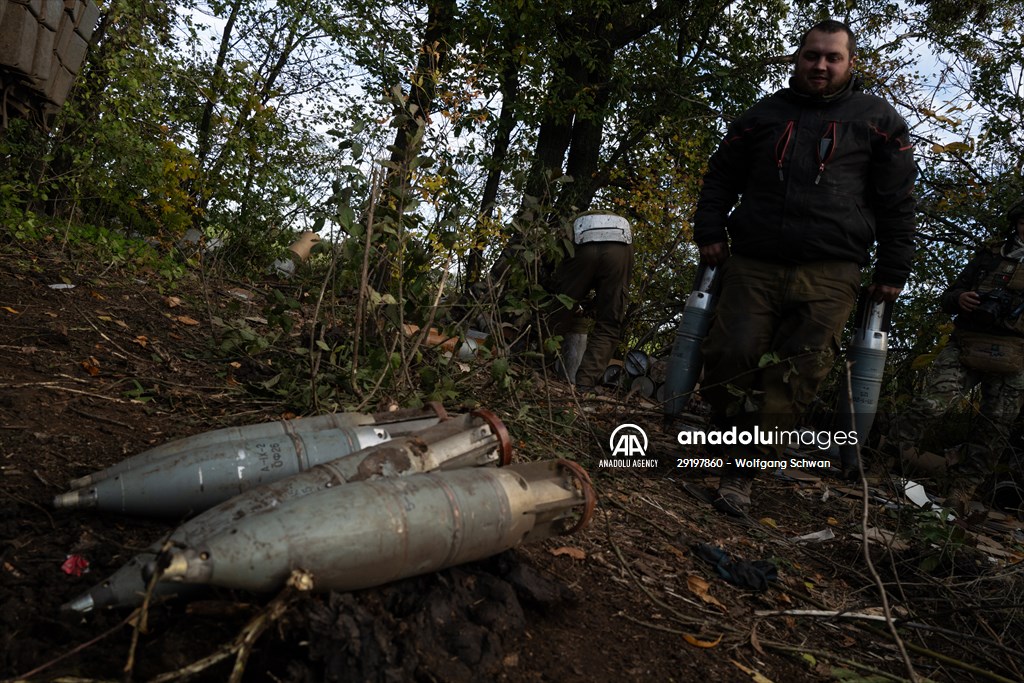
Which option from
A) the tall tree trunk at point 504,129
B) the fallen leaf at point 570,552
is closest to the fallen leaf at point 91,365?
the fallen leaf at point 570,552

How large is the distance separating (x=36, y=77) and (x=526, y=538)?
3.97m

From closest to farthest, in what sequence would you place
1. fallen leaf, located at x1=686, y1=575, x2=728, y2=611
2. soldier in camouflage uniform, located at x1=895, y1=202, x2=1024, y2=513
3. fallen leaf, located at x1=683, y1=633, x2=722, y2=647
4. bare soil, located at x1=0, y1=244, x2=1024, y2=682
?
bare soil, located at x1=0, y1=244, x2=1024, y2=682 → fallen leaf, located at x1=683, y1=633, x2=722, y2=647 → fallen leaf, located at x1=686, y1=575, x2=728, y2=611 → soldier in camouflage uniform, located at x1=895, y1=202, x2=1024, y2=513

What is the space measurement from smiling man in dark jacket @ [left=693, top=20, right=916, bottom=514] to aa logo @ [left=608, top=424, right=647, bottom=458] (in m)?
0.53

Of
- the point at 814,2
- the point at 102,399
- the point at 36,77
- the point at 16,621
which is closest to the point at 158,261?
Result: the point at 36,77

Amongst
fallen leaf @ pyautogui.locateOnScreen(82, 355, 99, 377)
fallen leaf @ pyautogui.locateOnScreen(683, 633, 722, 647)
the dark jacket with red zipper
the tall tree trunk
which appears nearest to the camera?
fallen leaf @ pyautogui.locateOnScreen(683, 633, 722, 647)

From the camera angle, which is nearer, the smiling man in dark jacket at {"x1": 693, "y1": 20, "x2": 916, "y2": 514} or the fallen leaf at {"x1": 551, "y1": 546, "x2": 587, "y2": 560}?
the fallen leaf at {"x1": 551, "y1": 546, "x2": 587, "y2": 560}

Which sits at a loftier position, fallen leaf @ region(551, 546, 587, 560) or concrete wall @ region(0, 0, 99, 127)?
concrete wall @ region(0, 0, 99, 127)

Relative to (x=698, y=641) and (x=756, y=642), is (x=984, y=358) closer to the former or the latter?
(x=756, y=642)

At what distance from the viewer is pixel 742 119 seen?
392cm

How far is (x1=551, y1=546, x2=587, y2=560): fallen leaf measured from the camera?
260 cm

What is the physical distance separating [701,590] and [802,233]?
1820 millimetres

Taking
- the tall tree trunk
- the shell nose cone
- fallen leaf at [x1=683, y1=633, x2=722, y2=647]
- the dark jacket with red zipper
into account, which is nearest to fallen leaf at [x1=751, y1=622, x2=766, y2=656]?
fallen leaf at [x1=683, y1=633, x2=722, y2=647]

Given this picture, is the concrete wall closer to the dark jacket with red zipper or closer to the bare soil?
the bare soil

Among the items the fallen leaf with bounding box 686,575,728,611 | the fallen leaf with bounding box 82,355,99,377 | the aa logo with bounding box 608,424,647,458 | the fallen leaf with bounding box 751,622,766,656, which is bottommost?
the fallen leaf with bounding box 751,622,766,656
